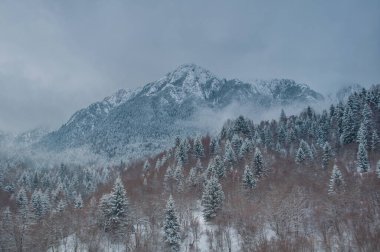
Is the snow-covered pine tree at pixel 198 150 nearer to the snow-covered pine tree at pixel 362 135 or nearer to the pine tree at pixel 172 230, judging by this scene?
the snow-covered pine tree at pixel 362 135

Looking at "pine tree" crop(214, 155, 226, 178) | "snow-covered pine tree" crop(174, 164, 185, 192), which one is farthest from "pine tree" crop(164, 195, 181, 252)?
"pine tree" crop(214, 155, 226, 178)

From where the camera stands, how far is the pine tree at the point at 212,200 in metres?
82.2

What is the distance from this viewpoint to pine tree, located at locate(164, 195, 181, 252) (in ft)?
233

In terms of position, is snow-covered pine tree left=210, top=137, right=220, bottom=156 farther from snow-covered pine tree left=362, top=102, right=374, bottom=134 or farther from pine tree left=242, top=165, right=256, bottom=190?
snow-covered pine tree left=362, top=102, right=374, bottom=134

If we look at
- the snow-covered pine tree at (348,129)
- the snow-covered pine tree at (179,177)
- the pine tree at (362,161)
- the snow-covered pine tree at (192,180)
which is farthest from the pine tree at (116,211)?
the snow-covered pine tree at (348,129)

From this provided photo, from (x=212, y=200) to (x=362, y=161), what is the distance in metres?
43.5

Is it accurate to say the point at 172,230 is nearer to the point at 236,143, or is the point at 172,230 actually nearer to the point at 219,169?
the point at 219,169

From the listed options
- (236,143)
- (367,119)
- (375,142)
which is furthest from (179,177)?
(367,119)

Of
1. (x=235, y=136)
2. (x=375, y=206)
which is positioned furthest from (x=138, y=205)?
(x=235, y=136)

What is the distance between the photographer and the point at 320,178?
3856 inches

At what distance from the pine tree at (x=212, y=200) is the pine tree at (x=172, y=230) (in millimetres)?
11659

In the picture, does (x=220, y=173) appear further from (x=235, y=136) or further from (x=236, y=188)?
(x=235, y=136)

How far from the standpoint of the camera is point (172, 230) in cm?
7162

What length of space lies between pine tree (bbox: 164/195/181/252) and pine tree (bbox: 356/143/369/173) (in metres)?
53.9
